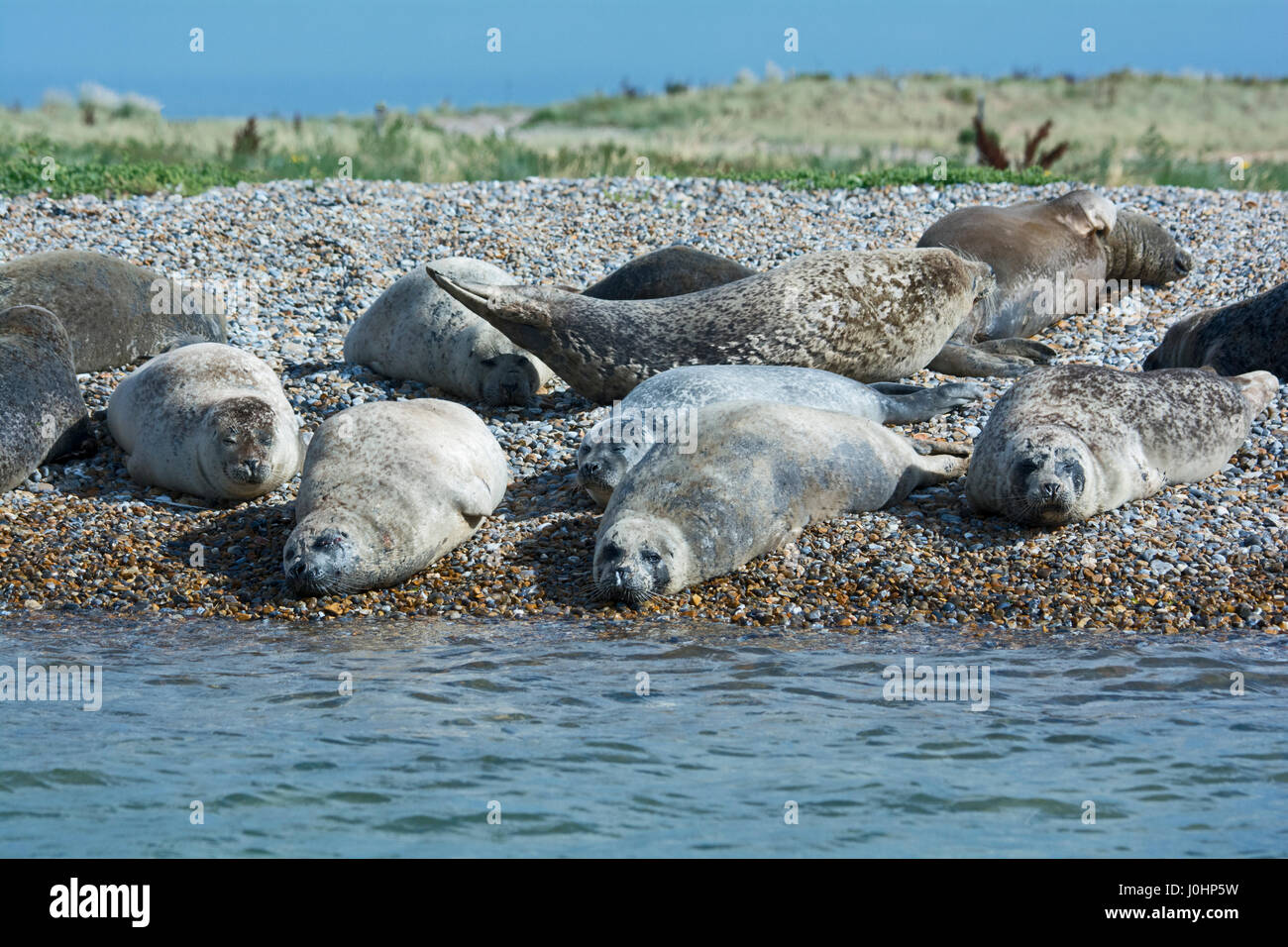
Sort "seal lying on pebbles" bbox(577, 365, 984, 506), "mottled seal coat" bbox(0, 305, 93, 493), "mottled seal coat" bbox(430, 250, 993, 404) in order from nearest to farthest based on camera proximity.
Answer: "seal lying on pebbles" bbox(577, 365, 984, 506), "mottled seal coat" bbox(0, 305, 93, 493), "mottled seal coat" bbox(430, 250, 993, 404)

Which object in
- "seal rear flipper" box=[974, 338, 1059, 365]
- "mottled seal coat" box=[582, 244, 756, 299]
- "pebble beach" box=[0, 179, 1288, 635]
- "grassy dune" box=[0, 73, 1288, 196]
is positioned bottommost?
"pebble beach" box=[0, 179, 1288, 635]

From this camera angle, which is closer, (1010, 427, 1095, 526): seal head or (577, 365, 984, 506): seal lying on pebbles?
(1010, 427, 1095, 526): seal head

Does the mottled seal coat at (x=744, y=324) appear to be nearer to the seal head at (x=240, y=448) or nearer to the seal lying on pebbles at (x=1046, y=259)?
the seal lying on pebbles at (x=1046, y=259)

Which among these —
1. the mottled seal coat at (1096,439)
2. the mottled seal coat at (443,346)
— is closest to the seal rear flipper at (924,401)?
the mottled seal coat at (1096,439)

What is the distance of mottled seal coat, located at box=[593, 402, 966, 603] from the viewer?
6.40 meters

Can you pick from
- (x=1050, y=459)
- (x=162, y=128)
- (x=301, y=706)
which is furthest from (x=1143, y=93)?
(x=301, y=706)

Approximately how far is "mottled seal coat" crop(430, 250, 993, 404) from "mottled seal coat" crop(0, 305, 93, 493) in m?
2.21

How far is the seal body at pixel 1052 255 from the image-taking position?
33.3ft

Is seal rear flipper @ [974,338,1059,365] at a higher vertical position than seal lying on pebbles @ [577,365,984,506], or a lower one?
higher

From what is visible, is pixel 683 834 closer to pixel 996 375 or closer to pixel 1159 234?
pixel 996 375

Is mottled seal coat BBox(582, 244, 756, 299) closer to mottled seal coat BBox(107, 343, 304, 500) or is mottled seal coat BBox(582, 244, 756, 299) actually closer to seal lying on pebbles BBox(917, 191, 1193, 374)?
seal lying on pebbles BBox(917, 191, 1193, 374)

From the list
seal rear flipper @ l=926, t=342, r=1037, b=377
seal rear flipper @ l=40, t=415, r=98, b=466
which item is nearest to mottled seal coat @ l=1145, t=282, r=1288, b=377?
A: seal rear flipper @ l=926, t=342, r=1037, b=377

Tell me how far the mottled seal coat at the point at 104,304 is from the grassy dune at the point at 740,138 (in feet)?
13.3

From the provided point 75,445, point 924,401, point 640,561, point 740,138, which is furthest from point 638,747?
point 740,138
